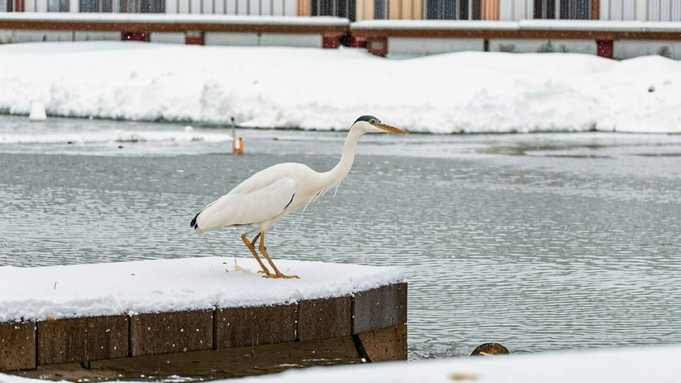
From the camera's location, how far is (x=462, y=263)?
1253 cm

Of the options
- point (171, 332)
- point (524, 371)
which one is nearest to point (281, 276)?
point (171, 332)

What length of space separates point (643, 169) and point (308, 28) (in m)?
A: 16.6

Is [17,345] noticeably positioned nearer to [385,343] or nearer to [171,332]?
[171,332]

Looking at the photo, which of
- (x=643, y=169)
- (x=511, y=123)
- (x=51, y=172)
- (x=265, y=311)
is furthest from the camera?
(x=511, y=123)

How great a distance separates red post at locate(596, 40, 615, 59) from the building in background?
1.90ft

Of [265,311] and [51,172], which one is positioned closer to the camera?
[265,311]

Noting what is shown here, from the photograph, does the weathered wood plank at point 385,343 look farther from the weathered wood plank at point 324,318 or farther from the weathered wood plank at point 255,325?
the weathered wood plank at point 255,325

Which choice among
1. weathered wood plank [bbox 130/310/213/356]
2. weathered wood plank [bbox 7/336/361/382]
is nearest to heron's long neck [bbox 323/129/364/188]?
weathered wood plank [bbox 7/336/361/382]

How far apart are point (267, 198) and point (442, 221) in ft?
20.8

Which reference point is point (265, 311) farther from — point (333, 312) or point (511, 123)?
point (511, 123)

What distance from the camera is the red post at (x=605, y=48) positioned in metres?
36.0

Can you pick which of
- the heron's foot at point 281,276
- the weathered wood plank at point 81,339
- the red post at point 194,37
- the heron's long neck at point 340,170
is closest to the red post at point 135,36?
the red post at point 194,37

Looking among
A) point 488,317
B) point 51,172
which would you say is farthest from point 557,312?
point 51,172

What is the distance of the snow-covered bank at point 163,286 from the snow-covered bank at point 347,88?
19.8m
